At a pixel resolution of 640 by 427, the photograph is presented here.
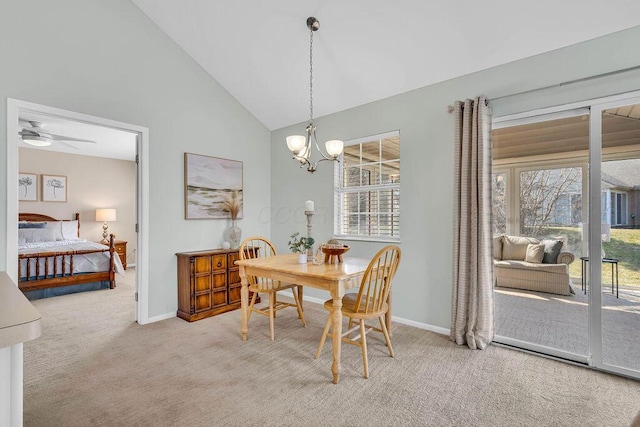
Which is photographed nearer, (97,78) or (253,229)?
(97,78)

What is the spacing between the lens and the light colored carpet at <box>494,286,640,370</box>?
246 cm

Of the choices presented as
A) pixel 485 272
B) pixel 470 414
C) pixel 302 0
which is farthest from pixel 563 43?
pixel 470 414

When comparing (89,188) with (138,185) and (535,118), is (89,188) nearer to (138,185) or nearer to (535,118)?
(138,185)

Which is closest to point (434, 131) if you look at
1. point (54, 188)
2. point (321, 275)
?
point (321, 275)

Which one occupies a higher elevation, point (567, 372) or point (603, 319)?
point (603, 319)

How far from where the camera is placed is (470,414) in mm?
1912

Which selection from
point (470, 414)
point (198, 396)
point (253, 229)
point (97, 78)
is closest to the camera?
point (470, 414)

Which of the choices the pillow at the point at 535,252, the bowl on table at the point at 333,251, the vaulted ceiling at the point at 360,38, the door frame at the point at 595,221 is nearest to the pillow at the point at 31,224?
the vaulted ceiling at the point at 360,38

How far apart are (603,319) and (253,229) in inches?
155

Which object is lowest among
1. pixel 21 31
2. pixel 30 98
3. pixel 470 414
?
pixel 470 414

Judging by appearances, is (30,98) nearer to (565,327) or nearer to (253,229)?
(253,229)

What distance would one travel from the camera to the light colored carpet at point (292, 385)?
74.2 inches

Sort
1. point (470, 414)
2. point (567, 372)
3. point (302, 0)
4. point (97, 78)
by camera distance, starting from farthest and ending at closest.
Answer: point (97, 78), point (302, 0), point (567, 372), point (470, 414)

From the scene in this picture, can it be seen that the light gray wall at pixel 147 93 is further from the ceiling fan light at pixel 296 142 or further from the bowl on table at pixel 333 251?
the bowl on table at pixel 333 251
